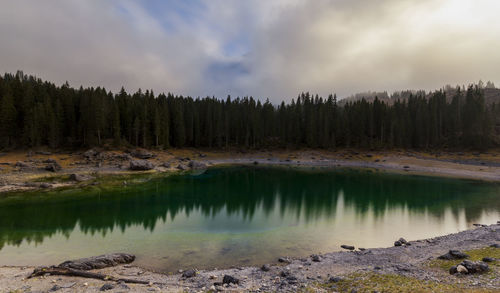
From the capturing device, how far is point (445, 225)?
988 inches

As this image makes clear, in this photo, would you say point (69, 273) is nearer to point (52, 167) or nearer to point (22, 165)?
point (52, 167)

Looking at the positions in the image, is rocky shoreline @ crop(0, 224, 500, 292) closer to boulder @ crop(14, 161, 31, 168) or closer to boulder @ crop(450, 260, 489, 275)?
boulder @ crop(450, 260, 489, 275)

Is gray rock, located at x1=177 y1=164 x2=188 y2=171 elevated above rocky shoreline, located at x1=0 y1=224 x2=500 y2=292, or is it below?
above

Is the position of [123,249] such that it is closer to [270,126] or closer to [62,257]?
[62,257]

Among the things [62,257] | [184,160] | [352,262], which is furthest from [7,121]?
[352,262]

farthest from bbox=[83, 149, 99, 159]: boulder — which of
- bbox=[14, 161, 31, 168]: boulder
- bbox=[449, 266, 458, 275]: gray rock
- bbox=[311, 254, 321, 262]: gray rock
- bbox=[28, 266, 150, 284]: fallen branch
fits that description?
bbox=[449, 266, 458, 275]: gray rock

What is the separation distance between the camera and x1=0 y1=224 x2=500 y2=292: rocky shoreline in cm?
1134

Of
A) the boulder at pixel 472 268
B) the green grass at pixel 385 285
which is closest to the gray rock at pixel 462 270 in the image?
the boulder at pixel 472 268

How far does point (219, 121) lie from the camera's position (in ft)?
335

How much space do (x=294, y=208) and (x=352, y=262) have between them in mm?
17560

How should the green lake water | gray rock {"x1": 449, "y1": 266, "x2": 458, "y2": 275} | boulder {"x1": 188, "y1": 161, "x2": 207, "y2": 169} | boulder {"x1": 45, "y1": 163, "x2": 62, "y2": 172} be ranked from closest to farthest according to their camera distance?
1. gray rock {"x1": 449, "y1": 266, "x2": 458, "y2": 275}
2. the green lake water
3. boulder {"x1": 45, "y1": 163, "x2": 62, "y2": 172}
4. boulder {"x1": 188, "y1": 161, "x2": 207, "y2": 169}

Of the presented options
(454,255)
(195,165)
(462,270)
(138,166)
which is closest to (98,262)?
(462,270)

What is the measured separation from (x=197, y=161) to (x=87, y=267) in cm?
6204

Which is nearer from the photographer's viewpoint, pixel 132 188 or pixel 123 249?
pixel 123 249
